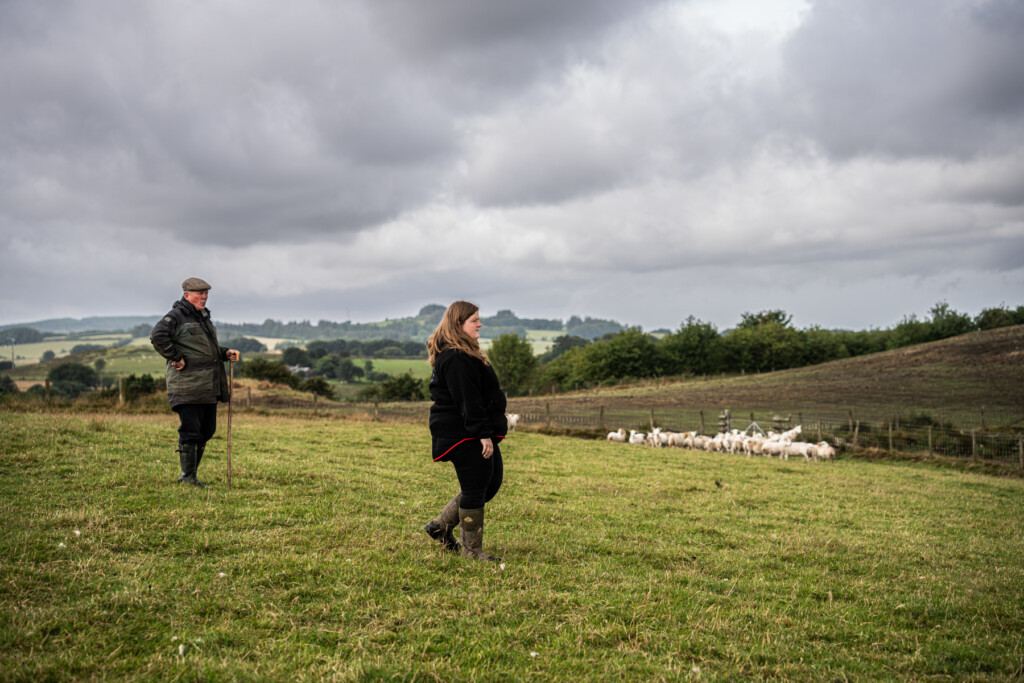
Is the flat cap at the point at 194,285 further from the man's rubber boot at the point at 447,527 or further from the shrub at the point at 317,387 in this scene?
the shrub at the point at 317,387

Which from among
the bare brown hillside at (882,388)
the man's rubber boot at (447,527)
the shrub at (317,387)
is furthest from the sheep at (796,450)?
the shrub at (317,387)

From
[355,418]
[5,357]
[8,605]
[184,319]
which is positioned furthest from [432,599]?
[5,357]

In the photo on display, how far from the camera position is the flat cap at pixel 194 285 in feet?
26.4

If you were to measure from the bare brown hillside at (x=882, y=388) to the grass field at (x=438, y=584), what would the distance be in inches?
1151

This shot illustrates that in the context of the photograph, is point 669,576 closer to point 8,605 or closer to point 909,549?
point 909,549

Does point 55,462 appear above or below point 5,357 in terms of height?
below

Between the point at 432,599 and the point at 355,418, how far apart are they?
2351 centimetres

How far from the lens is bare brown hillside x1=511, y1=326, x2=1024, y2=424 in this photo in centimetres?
4281

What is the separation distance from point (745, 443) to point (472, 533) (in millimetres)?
21457

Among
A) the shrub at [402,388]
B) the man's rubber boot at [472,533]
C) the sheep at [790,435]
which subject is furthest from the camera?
the shrub at [402,388]

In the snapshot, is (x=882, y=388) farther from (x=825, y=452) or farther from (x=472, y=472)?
(x=472, y=472)

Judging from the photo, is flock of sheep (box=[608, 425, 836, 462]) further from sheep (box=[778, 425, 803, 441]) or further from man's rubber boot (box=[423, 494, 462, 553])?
man's rubber boot (box=[423, 494, 462, 553])

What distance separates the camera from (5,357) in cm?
2475

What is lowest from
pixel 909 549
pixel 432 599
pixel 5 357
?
pixel 909 549
